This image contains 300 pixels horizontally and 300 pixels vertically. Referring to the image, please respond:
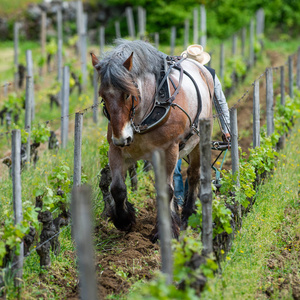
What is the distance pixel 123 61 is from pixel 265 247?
2465mm

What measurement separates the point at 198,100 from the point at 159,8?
71.6 feet

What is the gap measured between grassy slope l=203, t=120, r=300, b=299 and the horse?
0.83 meters

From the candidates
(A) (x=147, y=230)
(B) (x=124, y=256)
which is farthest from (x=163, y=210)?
(A) (x=147, y=230)

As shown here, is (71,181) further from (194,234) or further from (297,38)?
(297,38)

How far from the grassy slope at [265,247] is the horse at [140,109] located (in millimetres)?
829

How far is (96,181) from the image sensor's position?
6.82 m

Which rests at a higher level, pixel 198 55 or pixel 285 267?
pixel 198 55

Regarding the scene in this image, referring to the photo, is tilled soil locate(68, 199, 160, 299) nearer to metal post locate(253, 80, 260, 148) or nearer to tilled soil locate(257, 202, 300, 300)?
tilled soil locate(257, 202, 300, 300)

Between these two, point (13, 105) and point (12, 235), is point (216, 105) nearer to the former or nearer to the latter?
point (12, 235)

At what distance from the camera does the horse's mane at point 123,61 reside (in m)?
4.68

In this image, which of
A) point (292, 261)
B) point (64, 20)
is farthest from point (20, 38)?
point (292, 261)

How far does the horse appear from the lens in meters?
4.71

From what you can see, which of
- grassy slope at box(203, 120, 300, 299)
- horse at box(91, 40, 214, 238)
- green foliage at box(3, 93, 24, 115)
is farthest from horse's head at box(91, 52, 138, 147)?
green foliage at box(3, 93, 24, 115)

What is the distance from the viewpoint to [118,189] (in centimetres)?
525
